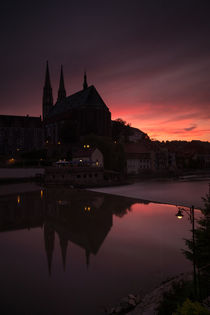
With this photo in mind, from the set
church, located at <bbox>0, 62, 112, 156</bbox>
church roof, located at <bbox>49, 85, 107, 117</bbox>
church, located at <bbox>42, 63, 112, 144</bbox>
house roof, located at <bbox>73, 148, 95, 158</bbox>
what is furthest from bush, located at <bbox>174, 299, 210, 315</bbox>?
church roof, located at <bbox>49, 85, 107, 117</bbox>

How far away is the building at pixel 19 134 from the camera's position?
12700 centimetres

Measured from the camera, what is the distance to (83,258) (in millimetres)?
18516

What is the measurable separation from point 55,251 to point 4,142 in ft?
390

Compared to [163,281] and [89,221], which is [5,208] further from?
[163,281]

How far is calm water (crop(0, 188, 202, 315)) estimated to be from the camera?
12.9 metres

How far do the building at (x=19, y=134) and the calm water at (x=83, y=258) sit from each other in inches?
4020

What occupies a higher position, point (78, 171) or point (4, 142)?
point (4, 142)

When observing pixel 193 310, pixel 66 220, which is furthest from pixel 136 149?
pixel 193 310

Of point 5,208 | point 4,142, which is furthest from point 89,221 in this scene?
point 4,142

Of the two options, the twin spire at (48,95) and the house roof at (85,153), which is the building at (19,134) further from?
the house roof at (85,153)

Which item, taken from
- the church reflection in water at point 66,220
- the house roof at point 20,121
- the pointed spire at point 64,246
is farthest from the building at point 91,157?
the house roof at point 20,121

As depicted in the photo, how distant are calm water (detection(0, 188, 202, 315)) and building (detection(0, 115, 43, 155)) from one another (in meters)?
102

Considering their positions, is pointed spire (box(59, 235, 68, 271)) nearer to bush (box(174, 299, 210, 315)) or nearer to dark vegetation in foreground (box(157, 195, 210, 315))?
dark vegetation in foreground (box(157, 195, 210, 315))

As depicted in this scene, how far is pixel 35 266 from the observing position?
56.1 ft
